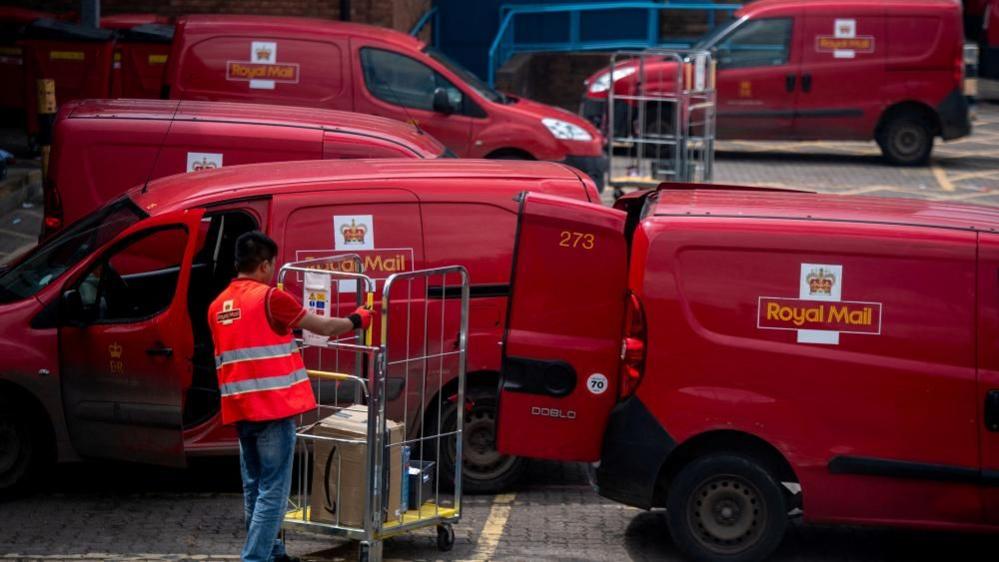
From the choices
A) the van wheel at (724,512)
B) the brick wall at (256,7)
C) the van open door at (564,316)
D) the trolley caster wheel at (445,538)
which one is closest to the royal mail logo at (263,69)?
the brick wall at (256,7)

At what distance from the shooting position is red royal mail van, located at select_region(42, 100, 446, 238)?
34.2 feet

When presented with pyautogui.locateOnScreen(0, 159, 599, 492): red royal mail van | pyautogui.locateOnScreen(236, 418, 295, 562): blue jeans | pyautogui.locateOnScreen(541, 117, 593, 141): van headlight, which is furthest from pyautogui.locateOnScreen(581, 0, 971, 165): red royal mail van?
pyautogui.locateOnScreen(236, 418, 295, 562): blue jeans

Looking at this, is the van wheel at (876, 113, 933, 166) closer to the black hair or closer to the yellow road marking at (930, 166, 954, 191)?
the yellow road marking at (930, 166, 954, 191)

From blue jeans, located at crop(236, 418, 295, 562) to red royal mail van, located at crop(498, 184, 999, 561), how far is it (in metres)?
1.19

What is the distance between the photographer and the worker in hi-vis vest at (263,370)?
6.66 m

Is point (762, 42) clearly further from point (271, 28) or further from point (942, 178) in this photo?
point (271, 28)

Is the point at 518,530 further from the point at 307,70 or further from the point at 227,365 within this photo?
the point at 307,70

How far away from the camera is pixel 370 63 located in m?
14.8

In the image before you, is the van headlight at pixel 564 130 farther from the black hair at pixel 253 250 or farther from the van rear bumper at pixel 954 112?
the black hair at pixel 253 250

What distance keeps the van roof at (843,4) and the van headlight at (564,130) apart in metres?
4.91

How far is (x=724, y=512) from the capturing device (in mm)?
7332

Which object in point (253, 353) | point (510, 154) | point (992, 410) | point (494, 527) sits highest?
point (510, 154)

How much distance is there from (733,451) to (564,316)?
1.06 metres

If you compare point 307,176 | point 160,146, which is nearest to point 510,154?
point 160,146
